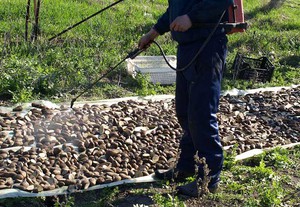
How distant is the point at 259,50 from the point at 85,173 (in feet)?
18.0

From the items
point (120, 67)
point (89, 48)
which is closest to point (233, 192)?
point (120, 67)

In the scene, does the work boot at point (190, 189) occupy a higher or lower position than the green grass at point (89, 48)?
lower

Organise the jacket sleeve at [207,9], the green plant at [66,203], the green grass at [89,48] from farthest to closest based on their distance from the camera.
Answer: the green grass at [89,48], the jacket sleeve at [207,9], the green plant at [66,203]

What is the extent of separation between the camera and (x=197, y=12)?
354cm

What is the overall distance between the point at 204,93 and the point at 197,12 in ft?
1.77

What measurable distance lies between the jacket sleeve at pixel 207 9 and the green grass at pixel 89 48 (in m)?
2.49

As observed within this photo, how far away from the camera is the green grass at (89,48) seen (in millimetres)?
5859

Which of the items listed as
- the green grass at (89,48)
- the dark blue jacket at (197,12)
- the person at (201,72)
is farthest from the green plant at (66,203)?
the green grass at (89,48)

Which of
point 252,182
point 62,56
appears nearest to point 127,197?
point 252,182

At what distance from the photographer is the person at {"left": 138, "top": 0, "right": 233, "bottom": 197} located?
356 centimetres

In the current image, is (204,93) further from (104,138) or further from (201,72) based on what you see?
(104,138)

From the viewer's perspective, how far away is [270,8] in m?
12.4

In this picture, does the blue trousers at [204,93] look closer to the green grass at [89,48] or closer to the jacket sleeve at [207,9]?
the jacket sleeve at [207,9]

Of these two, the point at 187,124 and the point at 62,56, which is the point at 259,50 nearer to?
the point at 62,56
